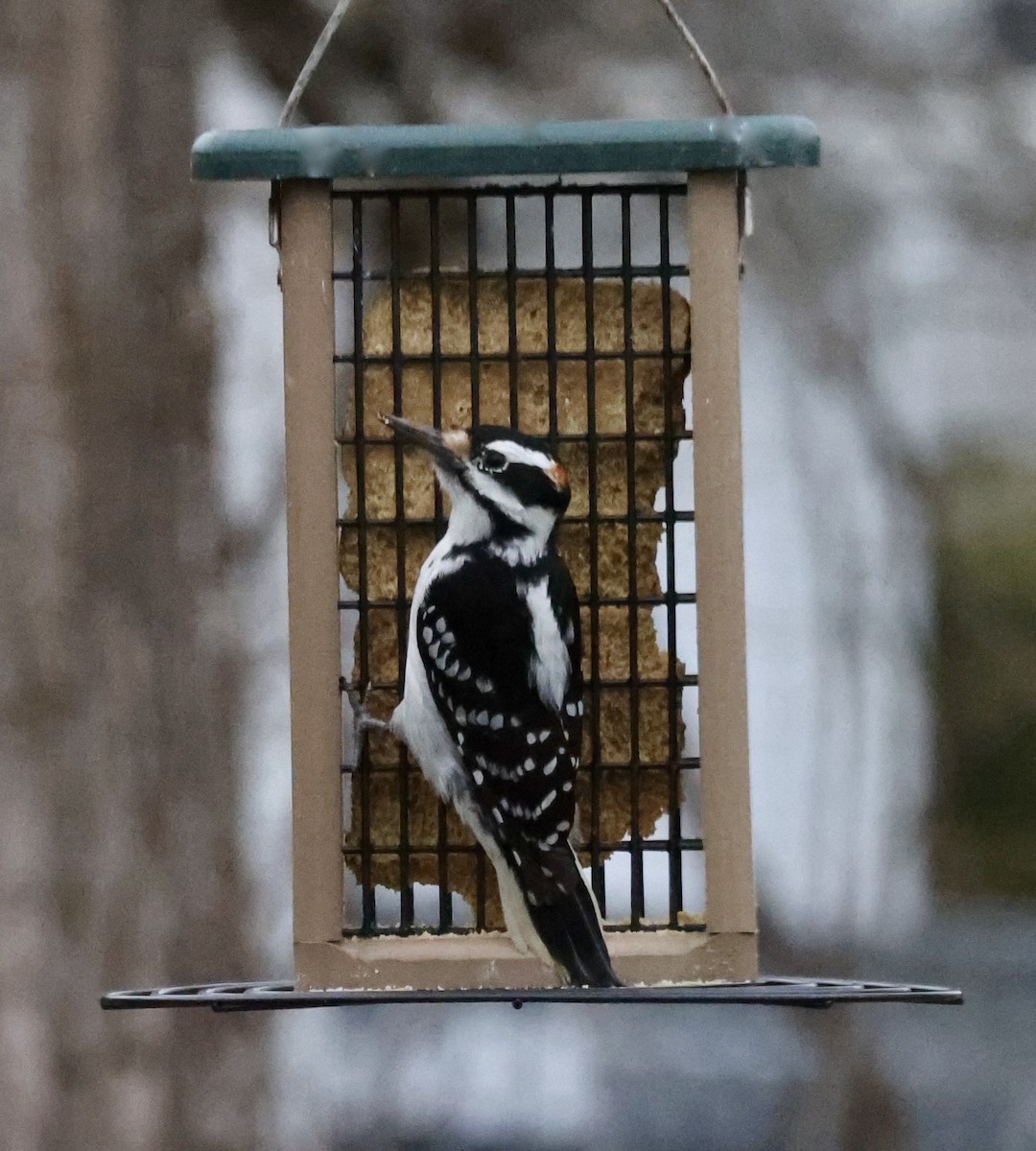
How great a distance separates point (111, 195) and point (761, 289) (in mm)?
2130

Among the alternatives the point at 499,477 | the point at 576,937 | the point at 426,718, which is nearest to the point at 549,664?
the point at 426,718

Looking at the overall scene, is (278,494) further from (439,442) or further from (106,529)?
(439,442)

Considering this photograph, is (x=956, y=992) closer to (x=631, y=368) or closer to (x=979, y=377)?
(x=631, y=368)

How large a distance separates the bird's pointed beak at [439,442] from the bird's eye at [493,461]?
32 millimetres

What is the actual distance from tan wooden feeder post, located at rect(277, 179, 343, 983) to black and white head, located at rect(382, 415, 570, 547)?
0.45 ft

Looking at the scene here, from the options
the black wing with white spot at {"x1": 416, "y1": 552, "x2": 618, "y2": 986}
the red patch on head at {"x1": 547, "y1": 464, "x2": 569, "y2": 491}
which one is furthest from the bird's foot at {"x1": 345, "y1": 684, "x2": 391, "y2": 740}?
the red patch on head at {"x1": 547, "y1": 464, "x2": 569, "y2": 491}

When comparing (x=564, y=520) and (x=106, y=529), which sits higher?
(x=106, y=529)

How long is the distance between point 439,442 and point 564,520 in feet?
1.05

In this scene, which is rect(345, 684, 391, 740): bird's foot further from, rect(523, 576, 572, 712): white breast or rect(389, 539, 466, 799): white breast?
rect(523, 576, 572, 712): white breast

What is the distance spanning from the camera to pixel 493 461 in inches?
115

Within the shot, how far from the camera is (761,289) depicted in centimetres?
650

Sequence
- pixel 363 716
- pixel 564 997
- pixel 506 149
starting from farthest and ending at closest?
pixel 363 716
pixel 506 149
pixel 564 997

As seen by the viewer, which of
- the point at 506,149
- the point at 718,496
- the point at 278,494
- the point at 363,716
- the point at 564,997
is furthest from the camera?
the point at 278,494

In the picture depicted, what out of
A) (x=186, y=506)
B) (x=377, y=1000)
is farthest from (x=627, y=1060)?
(x=377, y=1000)
